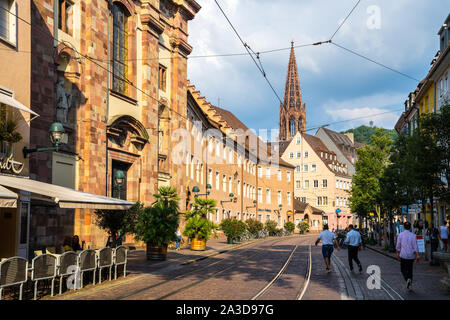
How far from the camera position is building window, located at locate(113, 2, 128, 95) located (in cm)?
2804

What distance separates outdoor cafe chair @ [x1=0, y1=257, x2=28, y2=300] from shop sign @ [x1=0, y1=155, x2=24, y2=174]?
506 centimetres

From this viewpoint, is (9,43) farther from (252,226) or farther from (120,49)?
(252,226)

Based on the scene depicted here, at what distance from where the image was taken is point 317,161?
89.6 meters

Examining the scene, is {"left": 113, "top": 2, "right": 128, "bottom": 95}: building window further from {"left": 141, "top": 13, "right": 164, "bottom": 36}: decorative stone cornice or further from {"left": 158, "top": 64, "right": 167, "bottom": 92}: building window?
{"left": 158, "top": 64, "right": 167, "bottom": 92}: building window

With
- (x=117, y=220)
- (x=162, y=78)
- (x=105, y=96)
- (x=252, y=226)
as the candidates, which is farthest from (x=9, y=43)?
(x=252, y=226)

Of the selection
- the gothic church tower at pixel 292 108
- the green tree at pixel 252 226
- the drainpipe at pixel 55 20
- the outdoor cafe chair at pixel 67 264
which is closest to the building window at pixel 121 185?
the drainpipe at pixel 55 20

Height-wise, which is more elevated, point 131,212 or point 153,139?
point 153,139

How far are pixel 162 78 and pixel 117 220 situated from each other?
17.0 metres

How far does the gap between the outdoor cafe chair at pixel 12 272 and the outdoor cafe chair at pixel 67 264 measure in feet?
4.92

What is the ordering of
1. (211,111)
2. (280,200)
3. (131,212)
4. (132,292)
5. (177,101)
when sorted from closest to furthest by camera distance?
(132,292) < (131,212) < (177,101) < (211,111) < (280,200)

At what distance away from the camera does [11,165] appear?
49.7 ft
